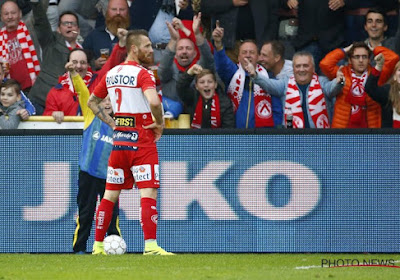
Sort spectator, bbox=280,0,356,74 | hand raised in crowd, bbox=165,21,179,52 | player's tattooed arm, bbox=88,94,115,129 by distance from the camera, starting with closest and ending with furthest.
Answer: player's tattooed arm, bbox=88,94,115,129, hand raised in crowd, bbox=165,21,179,52, spectator, bbox=280,0,356,74

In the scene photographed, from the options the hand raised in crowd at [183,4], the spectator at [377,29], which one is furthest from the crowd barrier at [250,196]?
the hand raised in crowd at [183,4]

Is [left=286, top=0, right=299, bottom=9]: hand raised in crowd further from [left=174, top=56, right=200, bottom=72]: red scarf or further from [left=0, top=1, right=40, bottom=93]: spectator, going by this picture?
[left=0, top=1, right=40, bottom=93]: spectator

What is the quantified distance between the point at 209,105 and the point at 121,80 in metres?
2.72

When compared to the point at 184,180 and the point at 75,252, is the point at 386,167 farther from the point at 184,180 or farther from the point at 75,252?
the point at 75,252

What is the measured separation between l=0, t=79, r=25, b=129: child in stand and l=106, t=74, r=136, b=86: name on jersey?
110 inches

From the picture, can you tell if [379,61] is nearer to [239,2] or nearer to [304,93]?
[304,93]

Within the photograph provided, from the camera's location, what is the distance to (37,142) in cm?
1223

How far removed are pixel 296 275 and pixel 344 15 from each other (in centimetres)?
624

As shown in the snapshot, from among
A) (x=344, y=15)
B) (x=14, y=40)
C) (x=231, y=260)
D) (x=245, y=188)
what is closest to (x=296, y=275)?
(x=231, y=260)

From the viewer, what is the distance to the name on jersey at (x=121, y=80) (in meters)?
9.77

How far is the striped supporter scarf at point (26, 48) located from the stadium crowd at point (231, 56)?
14 millimetres

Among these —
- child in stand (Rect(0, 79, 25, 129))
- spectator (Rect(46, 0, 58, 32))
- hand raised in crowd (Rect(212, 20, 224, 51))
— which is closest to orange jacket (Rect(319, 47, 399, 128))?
hand raised in crowd (Rect(212, 20, 224, 51))

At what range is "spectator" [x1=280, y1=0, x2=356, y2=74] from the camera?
13.6 metres

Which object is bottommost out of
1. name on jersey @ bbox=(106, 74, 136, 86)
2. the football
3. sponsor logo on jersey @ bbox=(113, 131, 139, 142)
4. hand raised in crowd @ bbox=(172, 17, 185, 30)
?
the football
